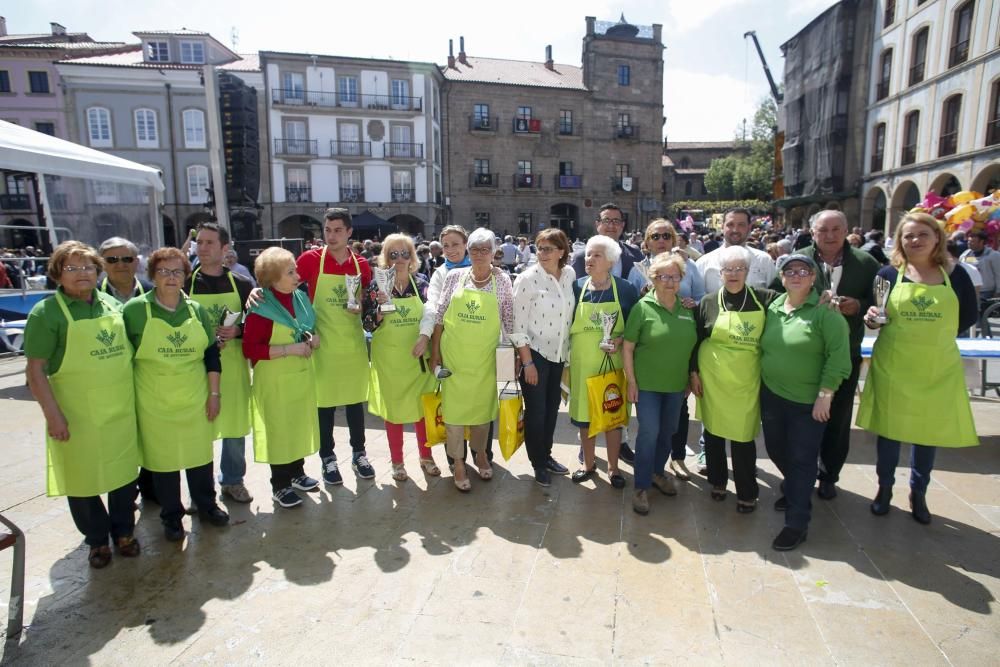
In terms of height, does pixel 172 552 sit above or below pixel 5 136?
below

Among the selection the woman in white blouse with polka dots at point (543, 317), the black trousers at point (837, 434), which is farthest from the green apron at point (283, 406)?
the black trousers at point (837, 434)

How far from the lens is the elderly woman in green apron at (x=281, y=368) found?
11.7 feet

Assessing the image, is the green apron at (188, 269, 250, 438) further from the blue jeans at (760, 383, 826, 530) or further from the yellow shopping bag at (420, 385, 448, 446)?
the blue jeans at (760, 383, 826, 530)

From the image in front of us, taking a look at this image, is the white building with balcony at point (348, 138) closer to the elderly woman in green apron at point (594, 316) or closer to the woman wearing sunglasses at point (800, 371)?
the elderly woman in green apron at point (594, 316)

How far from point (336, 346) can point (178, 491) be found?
1266 mm

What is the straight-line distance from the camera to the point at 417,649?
246 centimetres

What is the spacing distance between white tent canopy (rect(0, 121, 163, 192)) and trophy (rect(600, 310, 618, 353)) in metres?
6.98

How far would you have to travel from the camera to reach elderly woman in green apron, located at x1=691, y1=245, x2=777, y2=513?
3.45 m

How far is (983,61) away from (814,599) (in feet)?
Result: 72.2

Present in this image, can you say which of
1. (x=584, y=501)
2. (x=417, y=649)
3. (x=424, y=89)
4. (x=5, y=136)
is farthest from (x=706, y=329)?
(x=424, y=89)

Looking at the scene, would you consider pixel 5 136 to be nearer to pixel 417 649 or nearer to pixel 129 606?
pixel 129 606

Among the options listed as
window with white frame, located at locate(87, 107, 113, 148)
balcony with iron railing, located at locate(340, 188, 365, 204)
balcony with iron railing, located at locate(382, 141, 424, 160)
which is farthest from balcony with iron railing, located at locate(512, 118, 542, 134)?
window with white frame, located at locate(87, 107, 113, 148)

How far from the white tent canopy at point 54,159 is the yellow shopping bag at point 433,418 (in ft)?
19.8

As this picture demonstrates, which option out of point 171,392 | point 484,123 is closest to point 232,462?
→ point 171,392
